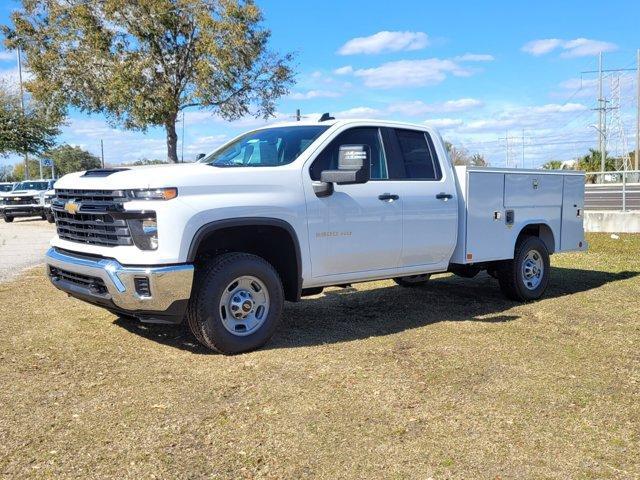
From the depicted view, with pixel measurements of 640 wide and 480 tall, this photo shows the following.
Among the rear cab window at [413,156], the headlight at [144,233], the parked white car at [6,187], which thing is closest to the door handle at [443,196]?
the rear cab window at [413,156]

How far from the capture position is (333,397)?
434 cm

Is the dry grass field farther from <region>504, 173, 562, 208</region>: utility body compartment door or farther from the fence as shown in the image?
the fence

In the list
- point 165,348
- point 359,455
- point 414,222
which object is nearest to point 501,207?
point 414,222

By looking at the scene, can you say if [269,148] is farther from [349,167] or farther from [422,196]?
[422,196]

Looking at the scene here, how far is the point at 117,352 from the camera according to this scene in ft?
17.7

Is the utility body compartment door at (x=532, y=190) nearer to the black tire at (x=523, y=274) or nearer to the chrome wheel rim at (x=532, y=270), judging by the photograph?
the black tire at (x=523, y=274)

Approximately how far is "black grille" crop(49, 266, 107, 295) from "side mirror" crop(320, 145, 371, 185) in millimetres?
2022

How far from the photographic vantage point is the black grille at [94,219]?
4918 millimetres

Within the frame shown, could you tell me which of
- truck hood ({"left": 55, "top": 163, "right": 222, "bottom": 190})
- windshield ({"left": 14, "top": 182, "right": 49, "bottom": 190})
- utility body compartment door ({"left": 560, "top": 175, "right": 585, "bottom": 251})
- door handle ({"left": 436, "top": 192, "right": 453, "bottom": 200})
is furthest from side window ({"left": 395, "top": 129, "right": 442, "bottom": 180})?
windshield ({"left": 14, "top": 182, "right": 49, "bottom": 190})

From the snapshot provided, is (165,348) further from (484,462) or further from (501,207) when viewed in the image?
(501,207)

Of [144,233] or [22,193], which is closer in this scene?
Answer: [144,233]

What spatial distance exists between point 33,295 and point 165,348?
10.9 ft

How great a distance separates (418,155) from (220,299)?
9.01ft

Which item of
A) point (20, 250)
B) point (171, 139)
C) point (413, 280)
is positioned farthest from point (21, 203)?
point (413, 280)
